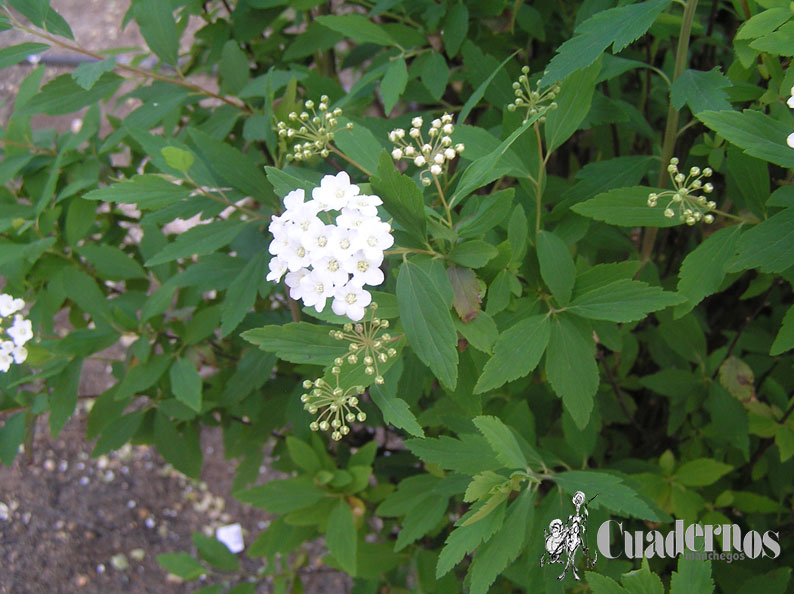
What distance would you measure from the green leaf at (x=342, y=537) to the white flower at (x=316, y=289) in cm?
129

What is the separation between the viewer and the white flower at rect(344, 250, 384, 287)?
130cm

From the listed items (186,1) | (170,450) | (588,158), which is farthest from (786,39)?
(170,450)

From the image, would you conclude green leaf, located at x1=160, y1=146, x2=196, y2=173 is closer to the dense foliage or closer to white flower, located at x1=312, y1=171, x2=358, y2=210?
the dense foliage

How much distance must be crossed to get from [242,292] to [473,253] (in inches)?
33.7

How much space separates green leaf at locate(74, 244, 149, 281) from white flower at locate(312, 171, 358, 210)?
1.33 meters

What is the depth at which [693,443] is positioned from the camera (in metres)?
2.45

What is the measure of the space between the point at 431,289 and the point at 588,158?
2.01m

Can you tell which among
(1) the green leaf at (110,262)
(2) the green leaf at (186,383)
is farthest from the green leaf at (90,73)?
(2) the green leaf at (186,383)

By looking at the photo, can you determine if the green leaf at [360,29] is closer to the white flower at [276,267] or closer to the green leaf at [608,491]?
the white flower at [276,267]

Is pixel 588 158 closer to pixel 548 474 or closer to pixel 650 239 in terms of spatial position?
pixel 650 239

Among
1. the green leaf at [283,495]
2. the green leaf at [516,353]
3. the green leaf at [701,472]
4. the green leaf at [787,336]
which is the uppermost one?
the green leaf at [516,353]

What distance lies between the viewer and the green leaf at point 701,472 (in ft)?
7.22

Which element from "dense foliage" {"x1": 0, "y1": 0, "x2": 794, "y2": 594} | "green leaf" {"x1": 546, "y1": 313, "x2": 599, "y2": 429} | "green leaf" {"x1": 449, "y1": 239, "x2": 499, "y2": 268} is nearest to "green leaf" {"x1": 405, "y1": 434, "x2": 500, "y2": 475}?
"dense foliage" {"x1": 0, "y1": 0, "x2": 794, "y2": 594}

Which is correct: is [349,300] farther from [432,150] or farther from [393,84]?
[393,84]
